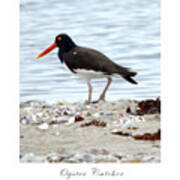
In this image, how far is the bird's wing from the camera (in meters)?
7.12

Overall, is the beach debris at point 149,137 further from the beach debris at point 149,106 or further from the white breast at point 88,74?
the white breast at point 88,74

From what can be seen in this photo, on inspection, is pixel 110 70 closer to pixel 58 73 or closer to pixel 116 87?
pixel 116 87

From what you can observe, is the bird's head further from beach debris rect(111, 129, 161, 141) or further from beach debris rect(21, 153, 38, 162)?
beach debris rect(21, 153, 38, 162)

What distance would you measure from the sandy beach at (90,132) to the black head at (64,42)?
42.7 inches

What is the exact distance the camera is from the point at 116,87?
749cm

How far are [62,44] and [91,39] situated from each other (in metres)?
0.54

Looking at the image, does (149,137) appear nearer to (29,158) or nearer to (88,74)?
(29,158)

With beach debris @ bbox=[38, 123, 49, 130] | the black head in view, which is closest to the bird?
the black head

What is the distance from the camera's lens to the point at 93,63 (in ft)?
23.5

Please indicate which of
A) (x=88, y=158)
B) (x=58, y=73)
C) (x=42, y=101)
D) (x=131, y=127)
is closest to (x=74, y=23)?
(x=58, y=73)

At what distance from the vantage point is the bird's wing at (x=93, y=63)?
7.12 meters

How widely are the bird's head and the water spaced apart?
91 millimetres

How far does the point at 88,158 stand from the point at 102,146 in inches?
17.2

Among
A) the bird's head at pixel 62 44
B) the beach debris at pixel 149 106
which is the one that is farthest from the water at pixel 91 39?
the beach debris at pixel 149 106
